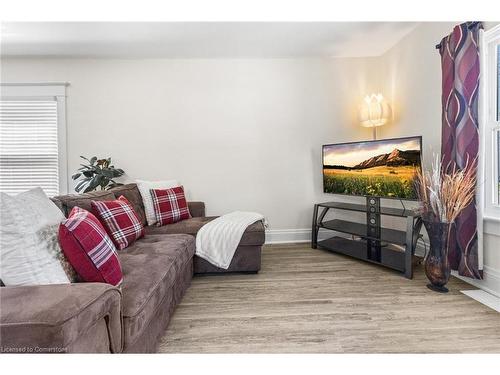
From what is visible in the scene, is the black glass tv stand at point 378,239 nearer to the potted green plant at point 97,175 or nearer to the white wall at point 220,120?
the white wall at point 220,120

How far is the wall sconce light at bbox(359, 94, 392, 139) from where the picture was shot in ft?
10.8

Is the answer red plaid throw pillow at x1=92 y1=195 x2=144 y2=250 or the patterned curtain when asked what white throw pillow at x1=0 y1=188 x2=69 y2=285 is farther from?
the patterned curtain

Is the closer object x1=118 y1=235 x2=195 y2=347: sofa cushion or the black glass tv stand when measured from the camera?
x1=118 y1=235 x2=195 y2=347: sofa cushion

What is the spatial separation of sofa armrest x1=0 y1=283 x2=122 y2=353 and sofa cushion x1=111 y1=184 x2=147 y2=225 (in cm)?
171

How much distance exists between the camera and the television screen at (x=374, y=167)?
2403 mm

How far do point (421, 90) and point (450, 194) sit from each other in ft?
4.48

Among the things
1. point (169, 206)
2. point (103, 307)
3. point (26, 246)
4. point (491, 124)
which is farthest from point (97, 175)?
point (491, 124)

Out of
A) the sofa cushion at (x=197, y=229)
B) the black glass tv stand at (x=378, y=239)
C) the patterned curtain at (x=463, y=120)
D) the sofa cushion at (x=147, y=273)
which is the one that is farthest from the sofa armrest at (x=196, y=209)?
the patterned curtain at (x=463, y=120)

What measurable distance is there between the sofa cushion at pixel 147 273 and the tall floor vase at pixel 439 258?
192cm

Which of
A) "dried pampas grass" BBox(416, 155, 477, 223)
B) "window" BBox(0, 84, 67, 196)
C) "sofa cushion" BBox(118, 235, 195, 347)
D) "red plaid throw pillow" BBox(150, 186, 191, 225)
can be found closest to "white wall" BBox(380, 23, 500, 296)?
"dried pampas grass" BBox(416, 155, 477, 223)

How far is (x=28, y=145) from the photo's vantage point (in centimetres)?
342
